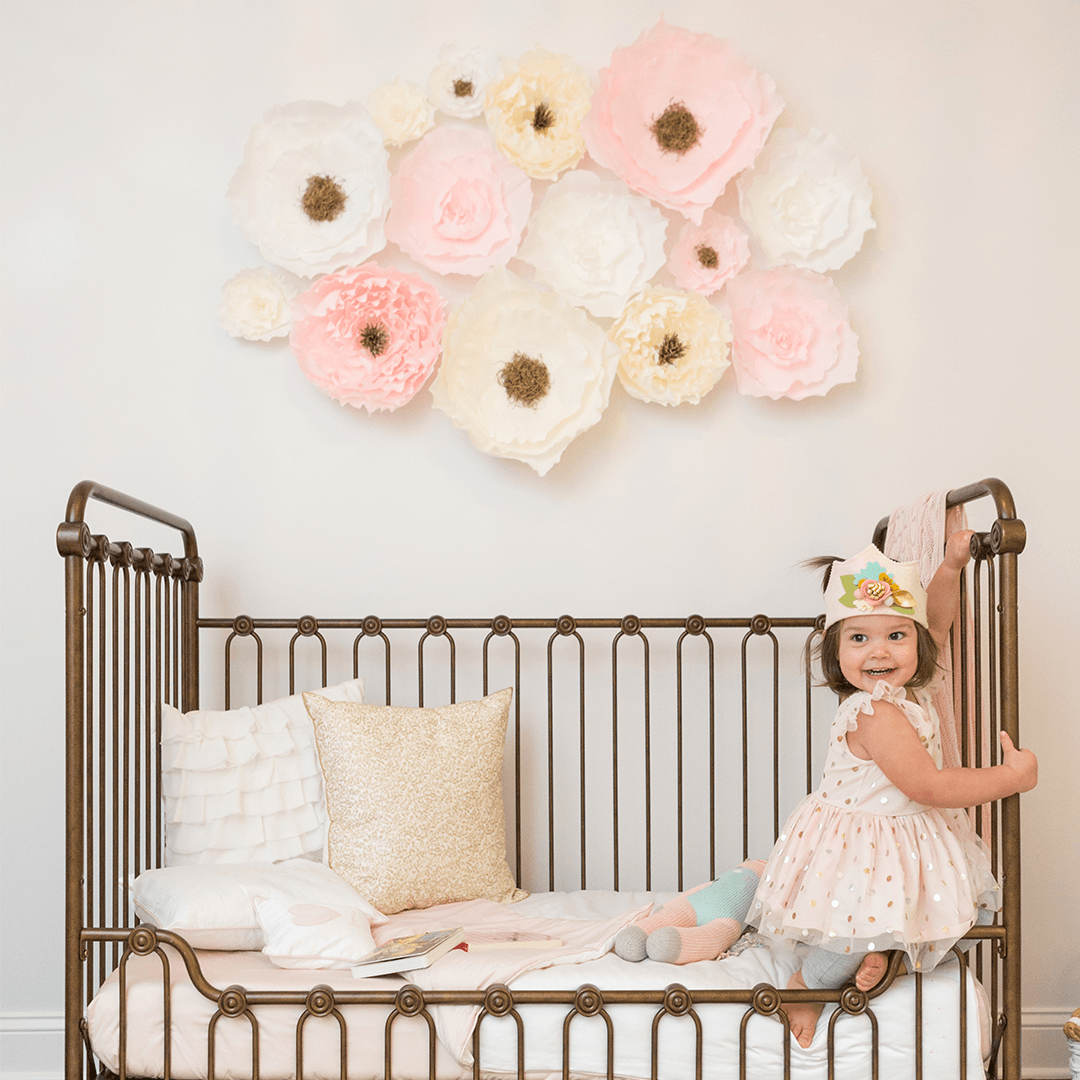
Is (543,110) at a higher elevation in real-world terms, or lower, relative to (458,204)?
higher

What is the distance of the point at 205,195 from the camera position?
2.09 metres

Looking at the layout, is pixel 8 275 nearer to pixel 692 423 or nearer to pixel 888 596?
pixel 692 423

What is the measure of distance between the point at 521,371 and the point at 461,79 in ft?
2.02

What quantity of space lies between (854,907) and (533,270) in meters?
1.37

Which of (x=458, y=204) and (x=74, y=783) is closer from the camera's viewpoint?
(x=74, y=783)

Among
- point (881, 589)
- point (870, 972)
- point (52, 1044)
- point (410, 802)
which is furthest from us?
point (52, 1044)

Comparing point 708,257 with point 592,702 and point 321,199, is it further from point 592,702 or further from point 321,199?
point 592,702

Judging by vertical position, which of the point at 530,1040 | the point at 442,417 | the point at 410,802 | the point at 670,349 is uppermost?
the point at 670,349

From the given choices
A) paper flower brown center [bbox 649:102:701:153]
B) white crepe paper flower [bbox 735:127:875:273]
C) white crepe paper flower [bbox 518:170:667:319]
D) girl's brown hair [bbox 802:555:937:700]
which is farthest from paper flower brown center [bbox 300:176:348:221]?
girl's brown hair [bbox 802:555:937:700]

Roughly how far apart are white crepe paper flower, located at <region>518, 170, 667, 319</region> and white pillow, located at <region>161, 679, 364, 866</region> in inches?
38.0

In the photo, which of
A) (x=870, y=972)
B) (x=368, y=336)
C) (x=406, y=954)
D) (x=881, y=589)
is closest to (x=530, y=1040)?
(x=406, y=954)

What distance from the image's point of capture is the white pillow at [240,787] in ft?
5.63

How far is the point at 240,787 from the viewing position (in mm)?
1747

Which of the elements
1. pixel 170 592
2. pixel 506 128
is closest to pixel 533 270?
pixel 506 128
